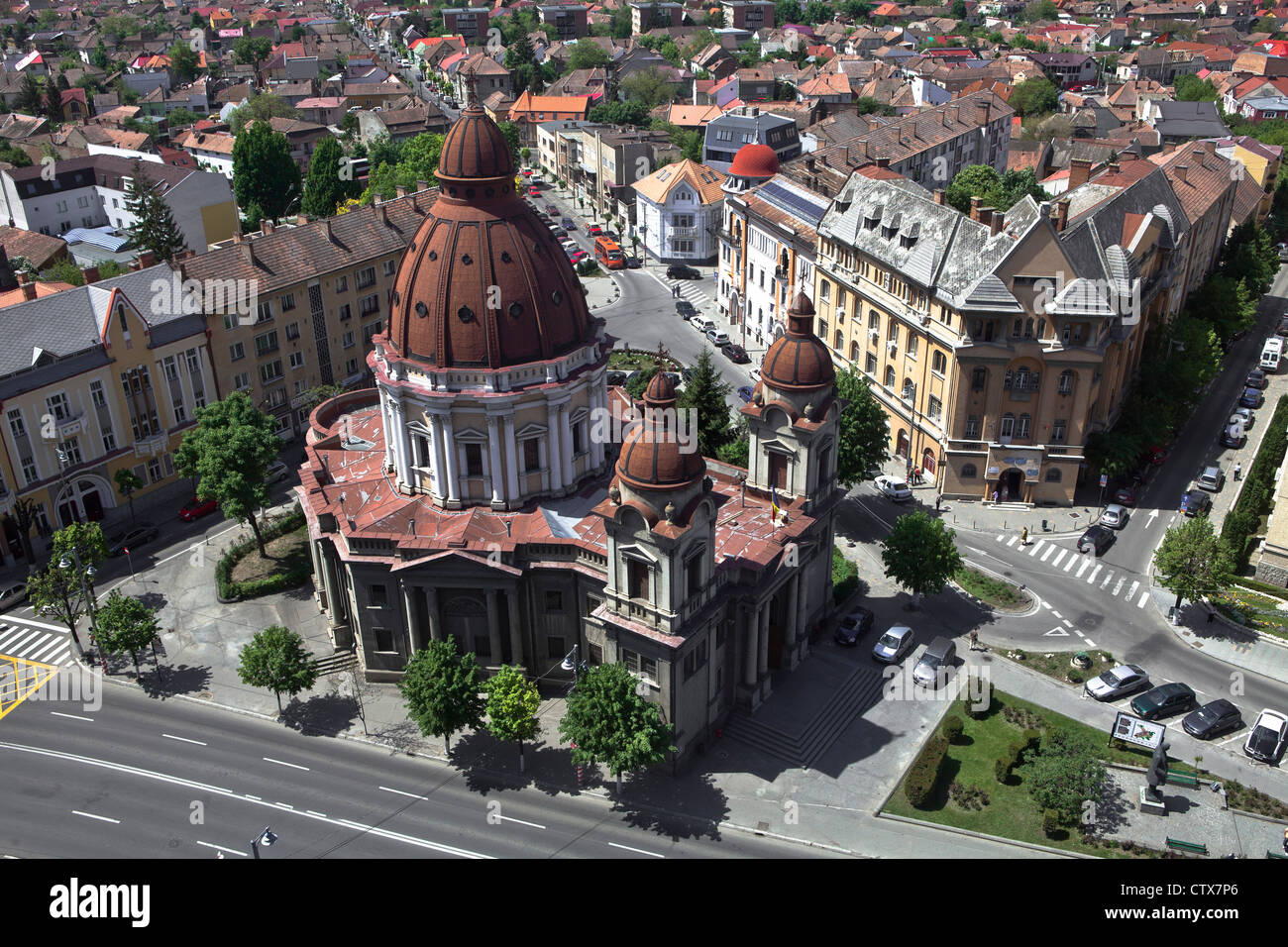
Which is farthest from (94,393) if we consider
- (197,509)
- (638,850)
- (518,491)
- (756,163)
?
(756,163)

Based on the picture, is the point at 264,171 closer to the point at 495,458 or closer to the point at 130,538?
the point at 130,538

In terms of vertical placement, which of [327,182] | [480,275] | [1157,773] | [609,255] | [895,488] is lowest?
[1157,773]

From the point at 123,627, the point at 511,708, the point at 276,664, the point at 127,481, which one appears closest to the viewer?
the point at 511,708

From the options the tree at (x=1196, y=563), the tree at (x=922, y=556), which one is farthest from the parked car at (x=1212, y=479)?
the tree at (x=922, y=556)

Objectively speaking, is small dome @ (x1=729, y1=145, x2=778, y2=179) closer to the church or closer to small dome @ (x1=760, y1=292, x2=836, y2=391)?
the church

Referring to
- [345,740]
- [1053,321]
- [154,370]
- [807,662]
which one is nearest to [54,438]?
[154,370]

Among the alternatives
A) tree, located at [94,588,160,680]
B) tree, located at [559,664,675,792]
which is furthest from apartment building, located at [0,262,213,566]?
tree, located at [559,664,675,792]
